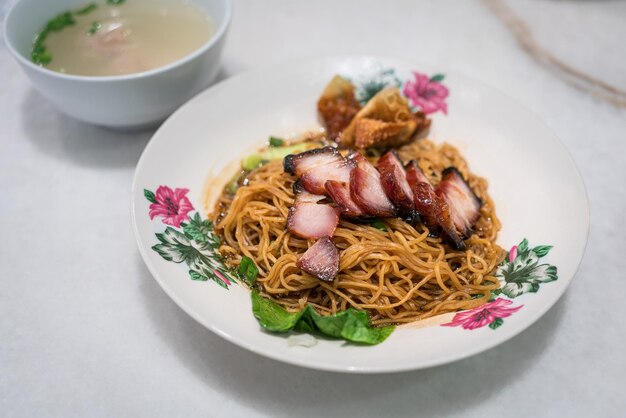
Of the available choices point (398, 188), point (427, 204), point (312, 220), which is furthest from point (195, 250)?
point (427, 204)

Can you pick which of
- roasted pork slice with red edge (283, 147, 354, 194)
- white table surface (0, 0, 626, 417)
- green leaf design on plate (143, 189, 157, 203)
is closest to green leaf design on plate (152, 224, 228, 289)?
green leaf design on plate (143, 189, 157, 203)

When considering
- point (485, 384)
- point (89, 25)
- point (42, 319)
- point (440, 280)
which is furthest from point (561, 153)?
point (89, 25)

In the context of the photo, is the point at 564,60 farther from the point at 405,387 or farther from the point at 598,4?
the point at 405,387

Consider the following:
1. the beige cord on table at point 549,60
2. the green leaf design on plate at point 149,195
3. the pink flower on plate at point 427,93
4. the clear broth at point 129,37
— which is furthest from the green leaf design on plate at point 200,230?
the beige cord on table at point 549,60

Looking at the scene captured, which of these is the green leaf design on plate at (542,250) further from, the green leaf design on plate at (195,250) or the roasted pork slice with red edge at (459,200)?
the green leaf design on plate at (195,250)

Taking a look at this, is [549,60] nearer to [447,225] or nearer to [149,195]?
[447,225]

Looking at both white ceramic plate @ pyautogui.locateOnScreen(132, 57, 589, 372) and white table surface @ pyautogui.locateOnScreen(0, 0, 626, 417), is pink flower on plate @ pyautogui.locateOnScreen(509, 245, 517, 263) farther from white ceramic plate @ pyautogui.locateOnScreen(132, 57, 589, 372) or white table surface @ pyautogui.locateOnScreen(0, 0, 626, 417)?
white table surface @ pyautogui.locateOnScreen(0, 0, 626, 417)
